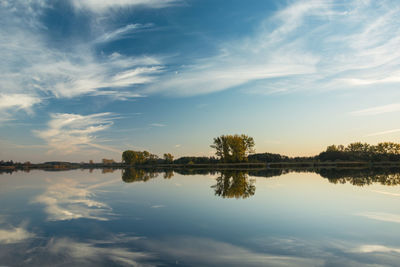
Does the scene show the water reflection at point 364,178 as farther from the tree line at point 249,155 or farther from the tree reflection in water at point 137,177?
the tree line at point 249,155

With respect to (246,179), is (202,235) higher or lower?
higher

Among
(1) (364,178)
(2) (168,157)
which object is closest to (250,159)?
(2) (168,157)

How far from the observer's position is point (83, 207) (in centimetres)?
1405

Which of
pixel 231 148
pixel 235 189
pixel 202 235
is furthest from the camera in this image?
pixel 231 148

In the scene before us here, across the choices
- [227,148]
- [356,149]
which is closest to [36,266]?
[227,148]

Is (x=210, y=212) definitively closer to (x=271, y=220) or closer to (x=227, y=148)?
(x=271, y=220)

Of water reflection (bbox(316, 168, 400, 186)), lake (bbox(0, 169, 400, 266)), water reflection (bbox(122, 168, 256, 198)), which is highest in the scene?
lake (bbox(0, 169, 400, 266))

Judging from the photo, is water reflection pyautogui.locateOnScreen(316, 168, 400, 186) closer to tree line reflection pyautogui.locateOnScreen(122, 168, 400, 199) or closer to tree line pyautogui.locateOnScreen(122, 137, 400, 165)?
tree line reflection pyautogui.locateOnScreen(122, 168, 400, 199)

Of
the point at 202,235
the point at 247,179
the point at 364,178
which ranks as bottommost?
the point at 364,178

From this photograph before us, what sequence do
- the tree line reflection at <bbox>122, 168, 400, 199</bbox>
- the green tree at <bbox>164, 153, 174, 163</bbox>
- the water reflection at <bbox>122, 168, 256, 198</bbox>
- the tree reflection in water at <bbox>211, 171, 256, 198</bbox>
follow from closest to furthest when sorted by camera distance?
1. the tree reflection in water at <bbox>211, 171, 256, 198</bbox>
2. the water reflection at <bbox>122, 168, 256, 198</bbox>
3. the tree line reflection at <bbox>122, 168, 400, 199</bbox>
4. the green tree at <bbox>164, 153, 174, 163</bbox>

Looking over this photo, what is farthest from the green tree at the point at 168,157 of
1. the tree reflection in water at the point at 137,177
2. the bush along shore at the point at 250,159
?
the tree reflection in water at the point at 137,177

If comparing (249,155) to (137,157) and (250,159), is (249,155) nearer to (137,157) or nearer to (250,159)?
(250,159)

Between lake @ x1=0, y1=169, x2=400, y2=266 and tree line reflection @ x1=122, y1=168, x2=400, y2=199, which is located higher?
lake @ x1=0, y1=169, x2=400, y2=266

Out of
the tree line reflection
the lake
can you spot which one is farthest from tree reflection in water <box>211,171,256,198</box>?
the lake
